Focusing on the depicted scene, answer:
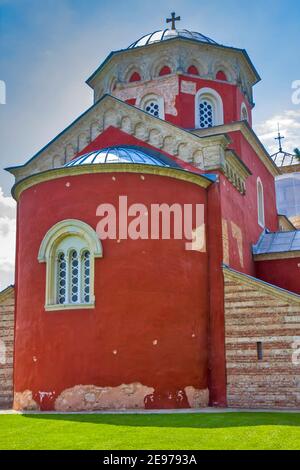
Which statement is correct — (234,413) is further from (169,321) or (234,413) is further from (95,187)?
(95,187)

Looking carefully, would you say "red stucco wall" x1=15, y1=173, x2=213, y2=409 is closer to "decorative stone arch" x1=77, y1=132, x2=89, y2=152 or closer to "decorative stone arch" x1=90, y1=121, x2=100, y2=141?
"decorative stone arch" x1=77, y1=132, x2=89, y2=152

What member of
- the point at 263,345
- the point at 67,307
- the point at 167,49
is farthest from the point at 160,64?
the point at 263,345

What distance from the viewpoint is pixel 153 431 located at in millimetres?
9906

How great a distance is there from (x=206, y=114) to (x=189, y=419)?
11403mm

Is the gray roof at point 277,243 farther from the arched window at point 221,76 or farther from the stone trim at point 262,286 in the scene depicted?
the arched window at point 221,76

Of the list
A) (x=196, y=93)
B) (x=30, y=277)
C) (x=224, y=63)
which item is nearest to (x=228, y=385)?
(x=30, y=277)

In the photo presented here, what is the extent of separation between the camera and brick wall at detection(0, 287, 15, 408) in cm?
1585

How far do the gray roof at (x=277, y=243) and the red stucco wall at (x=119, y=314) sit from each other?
4513 millimetres

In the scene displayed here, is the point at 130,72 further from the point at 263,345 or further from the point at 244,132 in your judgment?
the point at 263,345

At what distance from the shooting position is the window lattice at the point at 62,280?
14.3 m

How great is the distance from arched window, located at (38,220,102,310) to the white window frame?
8.38m

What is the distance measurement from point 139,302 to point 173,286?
100 centimetres

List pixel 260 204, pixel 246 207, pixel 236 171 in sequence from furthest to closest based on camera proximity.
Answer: pixel 260 204
pixel 246 207
pixel 236 171

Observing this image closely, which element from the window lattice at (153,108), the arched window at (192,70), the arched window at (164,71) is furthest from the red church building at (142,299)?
the arched window at (192,70)
